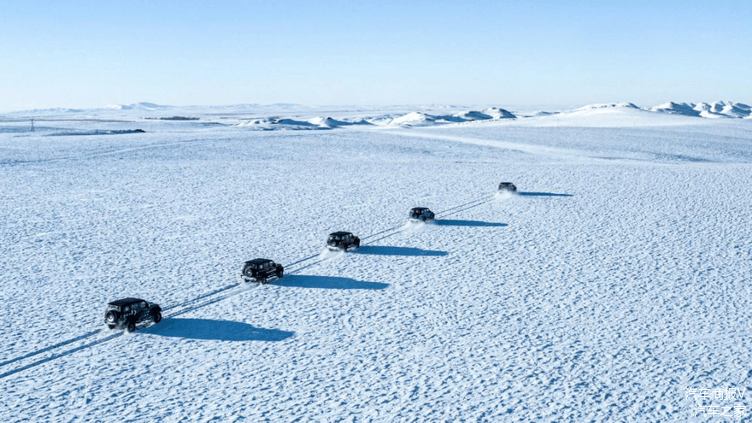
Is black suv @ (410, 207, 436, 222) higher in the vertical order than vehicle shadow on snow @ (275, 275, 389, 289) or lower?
higher

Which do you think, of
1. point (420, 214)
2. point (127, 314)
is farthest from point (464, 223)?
point (127, 314)

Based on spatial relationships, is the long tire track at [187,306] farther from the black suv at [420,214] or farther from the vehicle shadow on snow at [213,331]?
the black suv at [420,214]

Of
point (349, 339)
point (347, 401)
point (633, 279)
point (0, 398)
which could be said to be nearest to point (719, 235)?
point (633, 279)

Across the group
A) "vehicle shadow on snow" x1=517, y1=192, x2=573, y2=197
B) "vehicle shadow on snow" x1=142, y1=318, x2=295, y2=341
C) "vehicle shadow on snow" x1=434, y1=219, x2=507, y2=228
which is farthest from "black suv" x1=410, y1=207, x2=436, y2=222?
"vehicle shadow on snow" x1=142, y1=318, x2=295, y2=341

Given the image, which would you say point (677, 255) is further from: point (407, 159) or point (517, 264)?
point (407, 159)

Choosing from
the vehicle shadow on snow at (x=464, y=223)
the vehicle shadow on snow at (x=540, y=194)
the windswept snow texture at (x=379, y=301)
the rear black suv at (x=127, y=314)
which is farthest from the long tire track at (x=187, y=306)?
the vehicle shadow on snow at (x=540, y=194)

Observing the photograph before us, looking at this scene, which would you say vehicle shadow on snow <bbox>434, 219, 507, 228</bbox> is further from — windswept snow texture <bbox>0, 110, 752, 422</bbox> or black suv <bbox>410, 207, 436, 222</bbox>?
black suv <bbox>410, 207, 436, 222</bbox>
